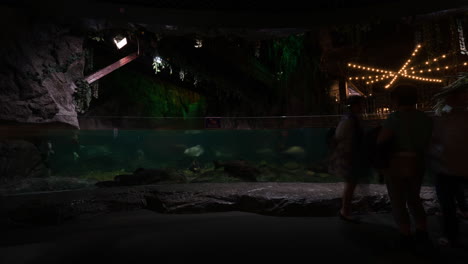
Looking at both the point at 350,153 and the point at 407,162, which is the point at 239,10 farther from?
the point at 407,162

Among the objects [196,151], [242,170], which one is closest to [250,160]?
[242,170]

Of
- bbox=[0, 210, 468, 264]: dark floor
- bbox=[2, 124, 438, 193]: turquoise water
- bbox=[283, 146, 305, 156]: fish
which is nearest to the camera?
bbox=[0, 210, 468, 264]: dark floor

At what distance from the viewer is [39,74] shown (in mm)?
5176

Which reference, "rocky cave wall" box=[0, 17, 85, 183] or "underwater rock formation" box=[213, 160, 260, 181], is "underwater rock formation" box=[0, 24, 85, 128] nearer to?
"rocky cave wall" box=[0, 17, 85, 183]

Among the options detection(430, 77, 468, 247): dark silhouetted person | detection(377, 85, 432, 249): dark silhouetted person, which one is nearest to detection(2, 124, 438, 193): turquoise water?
detection(430, 77, 468, 247): dark silhouetted person

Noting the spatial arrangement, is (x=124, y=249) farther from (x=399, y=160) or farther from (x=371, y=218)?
(x=371, y=218)

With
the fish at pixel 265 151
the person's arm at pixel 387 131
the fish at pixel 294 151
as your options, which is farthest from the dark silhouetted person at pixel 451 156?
the fish at pixel 265 151

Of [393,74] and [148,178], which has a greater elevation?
[393,74]

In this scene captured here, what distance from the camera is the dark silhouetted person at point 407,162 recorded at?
2137 mm

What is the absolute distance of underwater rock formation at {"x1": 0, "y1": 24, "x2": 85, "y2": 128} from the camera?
187 inches

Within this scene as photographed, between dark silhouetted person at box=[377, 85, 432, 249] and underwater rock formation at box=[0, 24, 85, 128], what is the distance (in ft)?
21.8

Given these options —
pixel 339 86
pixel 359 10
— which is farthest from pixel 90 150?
pixel 359 10

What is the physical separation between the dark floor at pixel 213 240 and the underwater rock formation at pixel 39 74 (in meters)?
3.07

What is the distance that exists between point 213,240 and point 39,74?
5.76 m
